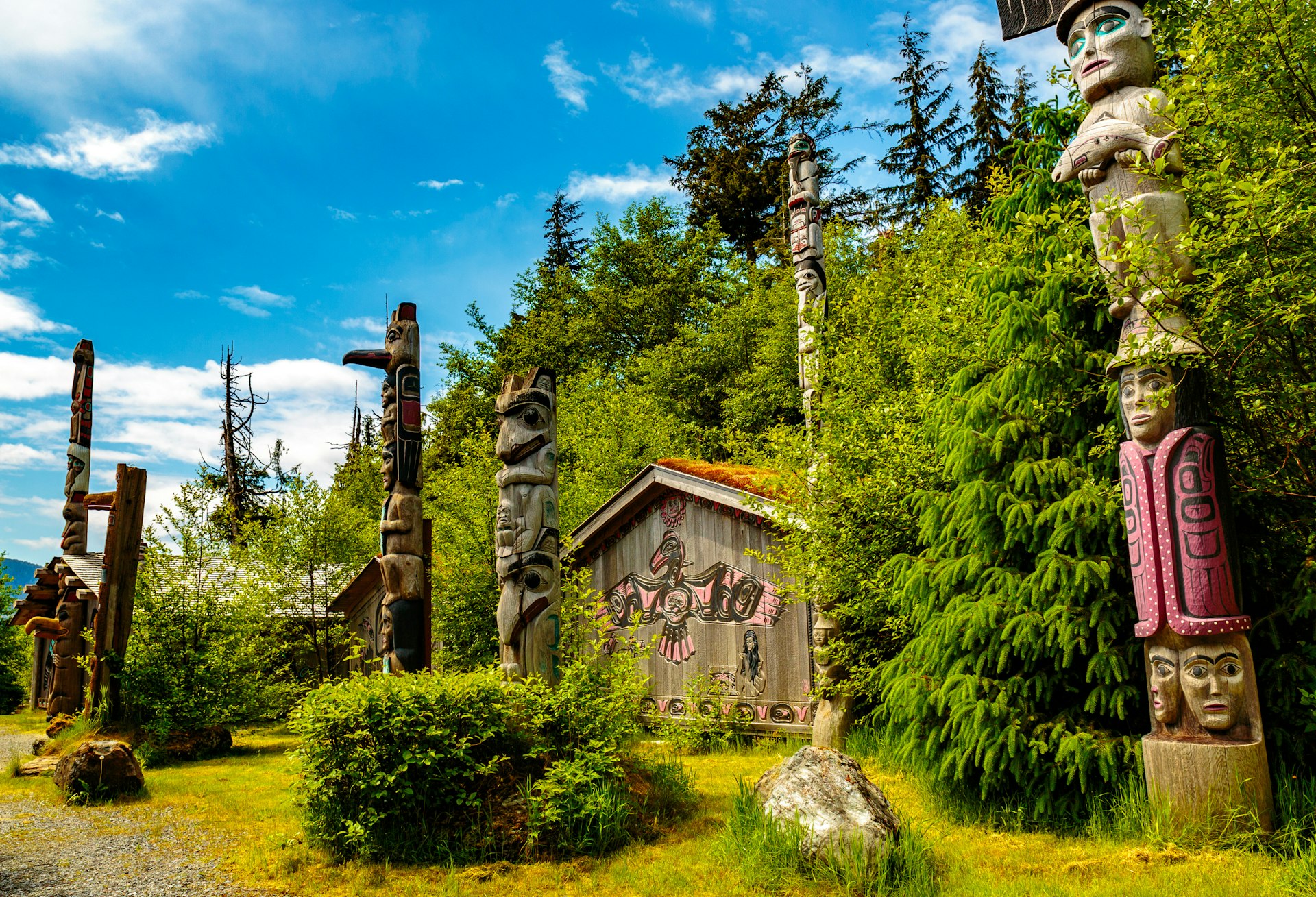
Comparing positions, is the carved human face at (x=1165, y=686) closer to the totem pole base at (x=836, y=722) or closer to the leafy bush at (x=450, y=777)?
the leafy bush at (x=450, y=777)

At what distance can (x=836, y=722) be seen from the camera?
388 inches

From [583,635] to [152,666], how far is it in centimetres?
765

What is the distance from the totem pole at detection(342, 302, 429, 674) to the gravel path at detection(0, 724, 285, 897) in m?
2.77

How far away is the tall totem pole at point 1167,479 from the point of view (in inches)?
213

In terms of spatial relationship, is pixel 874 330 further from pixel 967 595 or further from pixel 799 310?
pixel 967 595

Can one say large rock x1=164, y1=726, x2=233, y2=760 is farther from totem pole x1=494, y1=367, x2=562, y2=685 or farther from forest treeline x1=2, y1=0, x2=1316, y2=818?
forest treeline x1=2, y1=0, x2=1316, y2=818

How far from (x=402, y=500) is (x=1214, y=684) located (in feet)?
27.9

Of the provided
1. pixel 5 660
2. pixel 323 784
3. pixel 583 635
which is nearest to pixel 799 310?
pixel 583 635

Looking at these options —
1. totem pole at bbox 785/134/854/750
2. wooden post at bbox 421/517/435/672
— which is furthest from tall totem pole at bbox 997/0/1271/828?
wooden post at bbox 421/517/435/672

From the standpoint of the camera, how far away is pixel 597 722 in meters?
7.03

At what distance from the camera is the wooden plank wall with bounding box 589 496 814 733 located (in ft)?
36.8

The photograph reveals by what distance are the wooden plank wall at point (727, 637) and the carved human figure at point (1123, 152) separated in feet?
18.1

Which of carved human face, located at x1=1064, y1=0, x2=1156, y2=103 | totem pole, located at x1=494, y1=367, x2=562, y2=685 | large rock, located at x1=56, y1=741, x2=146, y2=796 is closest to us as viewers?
carved human face, located at x1=1064, y1=0, x2=1156, y2=103

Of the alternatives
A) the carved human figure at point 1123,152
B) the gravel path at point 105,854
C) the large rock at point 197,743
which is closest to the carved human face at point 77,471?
the large rock at point 197,743
